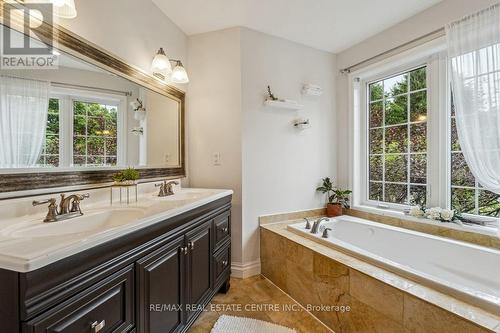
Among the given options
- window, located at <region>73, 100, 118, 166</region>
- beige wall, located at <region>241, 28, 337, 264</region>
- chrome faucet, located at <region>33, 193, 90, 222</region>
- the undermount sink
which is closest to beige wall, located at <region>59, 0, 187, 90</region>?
window, located at <region>73, 100, 118, 166</region>

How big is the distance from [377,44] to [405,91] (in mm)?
554

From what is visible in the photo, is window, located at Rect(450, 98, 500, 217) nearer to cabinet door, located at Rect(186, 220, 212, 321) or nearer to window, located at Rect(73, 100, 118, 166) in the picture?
cabinet door, located at Rect(186, 220, 212, 321)

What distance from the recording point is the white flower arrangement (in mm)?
1949

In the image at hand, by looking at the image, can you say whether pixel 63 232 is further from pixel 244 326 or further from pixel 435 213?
pixel 435 213

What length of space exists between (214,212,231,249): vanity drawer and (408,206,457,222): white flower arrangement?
165cm

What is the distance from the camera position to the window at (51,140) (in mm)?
1199

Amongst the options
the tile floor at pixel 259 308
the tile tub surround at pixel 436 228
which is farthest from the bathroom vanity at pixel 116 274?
the tile tub surround at pixel 436 228

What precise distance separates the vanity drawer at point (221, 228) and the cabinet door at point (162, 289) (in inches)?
18.4

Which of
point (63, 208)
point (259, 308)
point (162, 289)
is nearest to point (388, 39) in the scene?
point (259, 308)

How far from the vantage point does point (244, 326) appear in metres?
1.65

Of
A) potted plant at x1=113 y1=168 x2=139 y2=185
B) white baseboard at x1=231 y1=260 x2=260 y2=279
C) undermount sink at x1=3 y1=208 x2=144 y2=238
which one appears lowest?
white baseboard at x1=231 y1=260 x2=260 y2=279

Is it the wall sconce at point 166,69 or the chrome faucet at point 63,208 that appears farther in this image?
the wall sconce at point 166,69

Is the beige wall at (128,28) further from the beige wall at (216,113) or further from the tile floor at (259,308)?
the tile floor at (259,308)

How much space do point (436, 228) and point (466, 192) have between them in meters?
0.38
